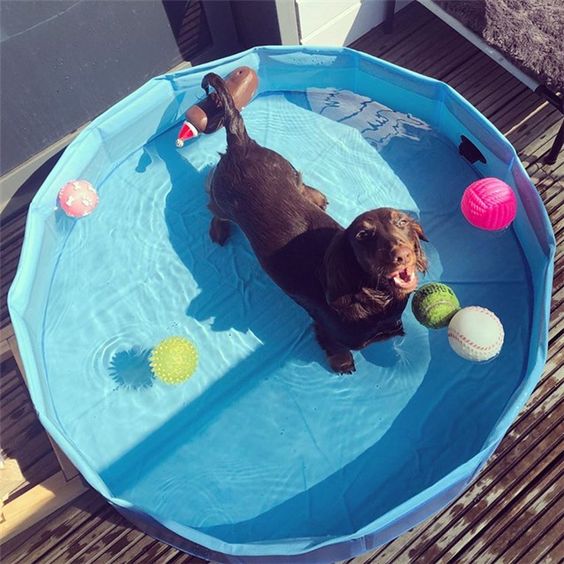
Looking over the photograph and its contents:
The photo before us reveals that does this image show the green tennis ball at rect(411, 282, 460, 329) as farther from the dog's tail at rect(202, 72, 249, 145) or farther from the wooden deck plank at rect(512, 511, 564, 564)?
the dog's tail at rect(202, 72, 249, 145)

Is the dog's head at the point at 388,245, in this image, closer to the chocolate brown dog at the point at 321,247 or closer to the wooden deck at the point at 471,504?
the chocolate brown dog at the point at 321,247

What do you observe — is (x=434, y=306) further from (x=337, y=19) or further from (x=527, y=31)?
(x=337, y=19)

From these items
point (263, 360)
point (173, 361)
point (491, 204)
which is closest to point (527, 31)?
point (491, 204)

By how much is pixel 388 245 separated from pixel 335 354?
132 centimetres

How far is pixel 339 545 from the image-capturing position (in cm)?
302

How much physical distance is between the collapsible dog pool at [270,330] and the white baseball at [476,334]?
212mm

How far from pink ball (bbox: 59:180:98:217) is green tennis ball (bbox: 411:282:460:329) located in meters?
2.27

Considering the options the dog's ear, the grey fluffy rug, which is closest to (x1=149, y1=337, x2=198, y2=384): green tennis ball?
the dog's ear

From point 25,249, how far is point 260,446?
1.91 m

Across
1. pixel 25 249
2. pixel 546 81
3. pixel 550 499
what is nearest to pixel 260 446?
pixel 550 499

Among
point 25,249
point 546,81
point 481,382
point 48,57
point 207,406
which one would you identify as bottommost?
point 481,382

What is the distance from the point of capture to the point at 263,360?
12.9ft

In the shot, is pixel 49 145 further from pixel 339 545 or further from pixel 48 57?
pixel 339 545

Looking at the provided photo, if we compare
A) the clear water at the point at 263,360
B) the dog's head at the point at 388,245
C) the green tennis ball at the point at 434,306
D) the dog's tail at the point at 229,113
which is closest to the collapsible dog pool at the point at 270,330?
the clear water at the point at 263,360
